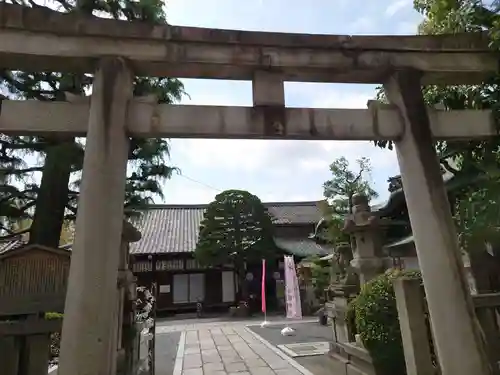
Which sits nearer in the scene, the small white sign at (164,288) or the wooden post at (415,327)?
the wooden post at (415,327)

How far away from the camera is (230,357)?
31.3 feet

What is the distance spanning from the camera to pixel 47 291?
367 cm

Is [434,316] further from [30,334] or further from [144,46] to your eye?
[144,46]

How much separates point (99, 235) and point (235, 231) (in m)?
19.6

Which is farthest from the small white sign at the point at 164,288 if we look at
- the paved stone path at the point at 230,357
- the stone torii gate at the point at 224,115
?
Result: the stone torii gate at the point at 224,115

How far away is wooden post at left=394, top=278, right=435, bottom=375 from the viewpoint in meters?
4.14

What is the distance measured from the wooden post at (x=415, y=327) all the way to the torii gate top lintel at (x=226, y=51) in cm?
264

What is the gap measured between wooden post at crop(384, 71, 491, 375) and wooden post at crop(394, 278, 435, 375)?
310 millimetres

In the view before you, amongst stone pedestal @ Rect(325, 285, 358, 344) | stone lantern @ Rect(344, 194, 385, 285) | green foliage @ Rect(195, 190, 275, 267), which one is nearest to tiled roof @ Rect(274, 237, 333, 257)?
green foliage @ Rect(195, 190, 275, 267)

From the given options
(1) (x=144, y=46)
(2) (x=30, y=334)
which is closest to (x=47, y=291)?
(2) (x=30, y=334)

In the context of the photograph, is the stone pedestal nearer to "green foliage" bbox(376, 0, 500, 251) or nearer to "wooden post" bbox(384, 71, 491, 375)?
"green foliage" bbox(376, 0, 500, 251)

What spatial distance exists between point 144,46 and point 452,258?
13.4 ft

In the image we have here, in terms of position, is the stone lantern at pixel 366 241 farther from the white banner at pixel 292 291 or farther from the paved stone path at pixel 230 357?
the white banner at pixel 292 291

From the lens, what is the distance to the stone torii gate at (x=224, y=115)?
3.46 meters
